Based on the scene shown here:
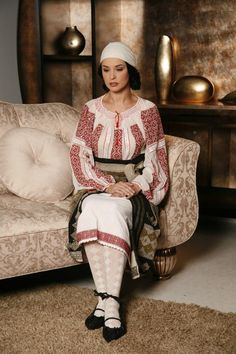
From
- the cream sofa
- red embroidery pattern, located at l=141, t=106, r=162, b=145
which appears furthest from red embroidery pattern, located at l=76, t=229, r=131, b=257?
red embroidery pattern, located at l=141, t=106, r=162, b=145

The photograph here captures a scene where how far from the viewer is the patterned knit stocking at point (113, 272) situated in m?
2.17

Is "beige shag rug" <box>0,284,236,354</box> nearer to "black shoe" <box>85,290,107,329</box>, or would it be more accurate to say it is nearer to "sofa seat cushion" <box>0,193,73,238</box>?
"black shoe" <box>85,290,107,329</box>

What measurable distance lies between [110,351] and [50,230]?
58 centimetres

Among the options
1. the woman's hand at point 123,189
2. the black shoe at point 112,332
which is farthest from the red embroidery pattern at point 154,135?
the black shoe at point 112,332

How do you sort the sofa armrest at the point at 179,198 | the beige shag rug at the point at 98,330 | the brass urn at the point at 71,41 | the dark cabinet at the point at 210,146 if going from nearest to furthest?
1. the beige shag rug at the point at 98,330
2. the sofa armrest at the point at 179,198
3. the dark cabinet at the point at 210,146
4. the brass urn at the point at 71,41

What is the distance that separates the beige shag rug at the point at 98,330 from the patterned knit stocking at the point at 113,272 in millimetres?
101

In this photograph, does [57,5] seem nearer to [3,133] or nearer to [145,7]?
[145,7]

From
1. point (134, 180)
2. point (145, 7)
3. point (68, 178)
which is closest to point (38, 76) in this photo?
point (145, 7)

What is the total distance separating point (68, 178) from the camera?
268cm

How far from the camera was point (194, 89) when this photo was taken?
144 inches

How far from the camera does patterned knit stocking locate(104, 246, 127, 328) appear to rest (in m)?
2.17

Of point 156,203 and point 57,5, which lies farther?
point 57,5

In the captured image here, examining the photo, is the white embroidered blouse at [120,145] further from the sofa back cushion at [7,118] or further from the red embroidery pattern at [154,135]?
the sofa back cushion at [7,118]

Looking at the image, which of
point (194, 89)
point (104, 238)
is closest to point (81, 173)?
point (104, 238)
